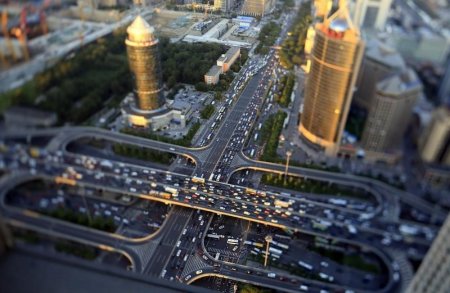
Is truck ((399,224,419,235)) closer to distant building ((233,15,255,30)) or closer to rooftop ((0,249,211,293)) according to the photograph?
rooftop ((0,249,211,293))

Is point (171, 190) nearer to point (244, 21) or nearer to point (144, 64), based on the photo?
point (144, 64)

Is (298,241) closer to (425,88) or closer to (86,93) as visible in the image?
(425,88)

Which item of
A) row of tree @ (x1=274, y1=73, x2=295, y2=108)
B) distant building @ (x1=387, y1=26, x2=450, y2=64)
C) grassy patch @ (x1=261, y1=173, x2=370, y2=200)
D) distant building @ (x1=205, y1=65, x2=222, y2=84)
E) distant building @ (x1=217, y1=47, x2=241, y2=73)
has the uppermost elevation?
distant building @ (x1=387, y1=26, x2=450, y2=64)

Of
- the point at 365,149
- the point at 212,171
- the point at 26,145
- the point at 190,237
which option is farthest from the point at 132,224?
the point at 365,149

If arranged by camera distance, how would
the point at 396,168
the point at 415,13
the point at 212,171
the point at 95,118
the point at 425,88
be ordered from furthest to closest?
the point at 212,171, the point at 95,118, the point at 396,168, the point at 415,13, the point at 425,88

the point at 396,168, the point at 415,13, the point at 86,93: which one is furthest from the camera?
the point at 86,93

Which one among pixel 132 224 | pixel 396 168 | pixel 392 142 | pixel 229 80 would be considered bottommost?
pixel 132 224

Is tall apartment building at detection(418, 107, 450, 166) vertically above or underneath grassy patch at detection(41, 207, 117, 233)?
above

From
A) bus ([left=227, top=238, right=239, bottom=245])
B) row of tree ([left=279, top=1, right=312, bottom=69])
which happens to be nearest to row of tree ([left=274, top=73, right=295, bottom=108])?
row of tree ([left=279, top=1, right=312, bottom=69])
